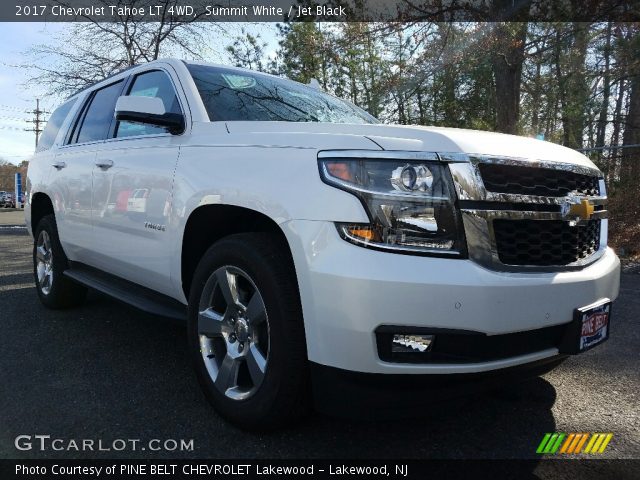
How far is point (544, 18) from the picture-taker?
1052cm

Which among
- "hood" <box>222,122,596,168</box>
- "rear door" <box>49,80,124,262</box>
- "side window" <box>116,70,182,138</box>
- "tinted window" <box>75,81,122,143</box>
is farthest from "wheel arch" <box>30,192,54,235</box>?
"hood" <box>222,122,596,168</box>

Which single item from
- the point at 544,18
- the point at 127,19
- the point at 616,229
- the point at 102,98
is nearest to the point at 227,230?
the point at 102,98

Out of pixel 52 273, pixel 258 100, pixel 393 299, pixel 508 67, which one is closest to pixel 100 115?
pixel 52 273

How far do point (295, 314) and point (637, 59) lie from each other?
1284 centimetres

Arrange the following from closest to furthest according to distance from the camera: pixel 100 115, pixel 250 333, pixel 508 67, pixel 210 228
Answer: pixel 250 333 → pixel 210 228 → pixel 100 115 → pixel 508 67

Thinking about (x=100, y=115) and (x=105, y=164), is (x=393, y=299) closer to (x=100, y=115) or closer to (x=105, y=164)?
(x=105, y=164)

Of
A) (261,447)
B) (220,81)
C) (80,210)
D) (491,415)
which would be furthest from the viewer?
(80,210)

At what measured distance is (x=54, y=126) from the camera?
516 cm

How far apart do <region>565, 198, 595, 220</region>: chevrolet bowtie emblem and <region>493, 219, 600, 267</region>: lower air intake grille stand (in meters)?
0.05

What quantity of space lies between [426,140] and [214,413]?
1661mm

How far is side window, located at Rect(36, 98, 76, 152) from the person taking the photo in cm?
501

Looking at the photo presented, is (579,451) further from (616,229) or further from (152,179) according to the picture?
(616,229)

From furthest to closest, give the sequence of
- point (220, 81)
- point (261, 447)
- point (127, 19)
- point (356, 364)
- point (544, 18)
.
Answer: point (127, 19) < point (544, 18) < point (220, 81) < point (261, 447) < point (356, 364)

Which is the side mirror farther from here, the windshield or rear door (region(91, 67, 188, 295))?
the windshield
